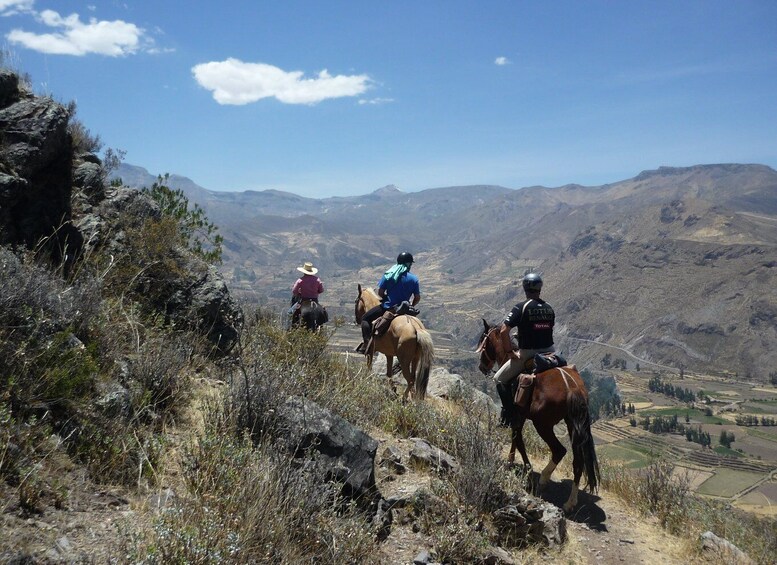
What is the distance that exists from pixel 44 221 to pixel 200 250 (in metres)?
2.89

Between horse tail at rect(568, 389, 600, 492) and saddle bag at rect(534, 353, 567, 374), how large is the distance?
0.48 metres

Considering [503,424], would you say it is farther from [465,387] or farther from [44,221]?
[44,221]

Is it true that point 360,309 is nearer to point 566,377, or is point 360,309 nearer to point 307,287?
point 307,287

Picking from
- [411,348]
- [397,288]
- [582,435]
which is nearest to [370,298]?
[397,288]

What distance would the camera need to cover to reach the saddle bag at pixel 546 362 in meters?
7.11

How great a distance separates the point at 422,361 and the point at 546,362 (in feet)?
8.54

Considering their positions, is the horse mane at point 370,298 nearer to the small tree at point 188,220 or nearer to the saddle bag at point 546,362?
the small tree at point 188,220

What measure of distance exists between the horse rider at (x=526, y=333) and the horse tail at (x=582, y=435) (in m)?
0.93

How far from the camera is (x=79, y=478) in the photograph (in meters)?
3.41

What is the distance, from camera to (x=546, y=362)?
7109mm

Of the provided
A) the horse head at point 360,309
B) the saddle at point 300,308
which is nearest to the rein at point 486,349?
the horse head at point 360,309

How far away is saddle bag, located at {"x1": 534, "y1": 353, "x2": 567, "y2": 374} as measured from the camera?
7.11 metres

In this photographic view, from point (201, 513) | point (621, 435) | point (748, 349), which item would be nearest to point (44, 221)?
point (201, 513)

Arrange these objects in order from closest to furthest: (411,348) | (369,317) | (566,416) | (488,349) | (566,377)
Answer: (566,416)
(566,377)
(488,349)
(411,348)
(369,317)
